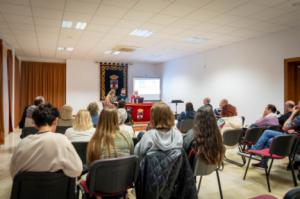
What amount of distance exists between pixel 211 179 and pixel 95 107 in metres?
2.31

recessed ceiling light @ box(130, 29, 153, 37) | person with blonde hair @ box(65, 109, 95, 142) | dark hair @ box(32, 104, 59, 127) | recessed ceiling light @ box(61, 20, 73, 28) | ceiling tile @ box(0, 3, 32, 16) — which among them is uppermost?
recessed ceiling light @ box(130, 29, 153, 37)

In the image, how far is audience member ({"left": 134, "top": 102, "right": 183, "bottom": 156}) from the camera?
80.4 inches

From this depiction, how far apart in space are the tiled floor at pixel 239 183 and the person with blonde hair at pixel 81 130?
99 cm

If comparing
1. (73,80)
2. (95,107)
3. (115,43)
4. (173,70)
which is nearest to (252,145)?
(95,107)

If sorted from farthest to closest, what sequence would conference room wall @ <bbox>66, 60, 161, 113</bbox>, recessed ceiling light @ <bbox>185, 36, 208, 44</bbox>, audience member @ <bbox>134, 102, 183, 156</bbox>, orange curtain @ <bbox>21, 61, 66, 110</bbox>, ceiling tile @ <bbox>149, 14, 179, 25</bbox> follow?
conference room wall @ <bbox>66, 60, 161, 113</bbox>, orange curtain @ <bbox>21, 61, 66, 110</bbox>, recessed ceiling light @ <bbox>185, 36, 208, 44</bbox>, ceiling tile @ <bbox>149, 14, 179, 25</bbox>, audience member @ <bbox>134, 102, 183, 156</bbox>

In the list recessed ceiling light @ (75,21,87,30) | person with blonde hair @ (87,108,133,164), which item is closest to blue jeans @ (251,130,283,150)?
person with blonde hair @ (87,108,133,164)

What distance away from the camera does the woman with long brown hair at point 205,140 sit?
240 centimetres

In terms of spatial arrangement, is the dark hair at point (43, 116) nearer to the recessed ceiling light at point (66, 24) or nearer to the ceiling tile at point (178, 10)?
the ceiling tile at point (178, 10)

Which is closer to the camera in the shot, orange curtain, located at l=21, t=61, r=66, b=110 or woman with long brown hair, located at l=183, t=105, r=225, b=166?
woman with long brown hair, located at l=183, t=105, r=225, b=166

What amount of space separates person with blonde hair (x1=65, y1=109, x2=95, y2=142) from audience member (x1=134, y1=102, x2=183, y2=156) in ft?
2.85

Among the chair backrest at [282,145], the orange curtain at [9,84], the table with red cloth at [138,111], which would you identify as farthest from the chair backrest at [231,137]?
the orange curtain at [9,84]

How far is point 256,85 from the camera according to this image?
659 centimetres

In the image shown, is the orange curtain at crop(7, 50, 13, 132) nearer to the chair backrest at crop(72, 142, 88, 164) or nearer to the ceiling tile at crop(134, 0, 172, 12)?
the ceiling tile at crop(134, 0, 172, 12)

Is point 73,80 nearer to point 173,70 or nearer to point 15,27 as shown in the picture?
point 173,70
